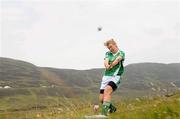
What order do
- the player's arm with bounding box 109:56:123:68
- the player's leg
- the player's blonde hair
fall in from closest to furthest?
the player's leg
the player's arm with bounding box 109:56:123:68
the player's blonde hair

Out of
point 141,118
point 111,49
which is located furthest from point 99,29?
point 141,118

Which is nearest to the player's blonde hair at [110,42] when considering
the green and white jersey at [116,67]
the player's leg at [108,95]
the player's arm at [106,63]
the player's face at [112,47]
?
the player's face at [112,47]

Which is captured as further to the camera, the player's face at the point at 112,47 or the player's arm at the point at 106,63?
the player's face at the point at 112,47

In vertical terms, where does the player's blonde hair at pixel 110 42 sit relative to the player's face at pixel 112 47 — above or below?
above

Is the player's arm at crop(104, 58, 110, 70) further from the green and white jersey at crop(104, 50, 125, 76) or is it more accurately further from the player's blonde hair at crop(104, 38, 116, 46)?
the player's blonde hair at crop(104, 38, 116, 46)

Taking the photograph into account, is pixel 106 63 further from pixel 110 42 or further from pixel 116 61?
pixel 110 42

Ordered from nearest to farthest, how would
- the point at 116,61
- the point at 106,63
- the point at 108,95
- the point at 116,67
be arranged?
the point at 108,95
the point at 116,61
the point at 116,67
the point at 106,63

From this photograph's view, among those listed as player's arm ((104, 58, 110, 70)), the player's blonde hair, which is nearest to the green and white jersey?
player's arm ((104, 58, 110, 70))

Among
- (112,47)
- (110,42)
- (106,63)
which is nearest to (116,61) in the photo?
(106,63)

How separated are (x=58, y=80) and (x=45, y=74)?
332mm

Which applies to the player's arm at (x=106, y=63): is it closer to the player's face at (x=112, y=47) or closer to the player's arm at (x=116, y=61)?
the player's arm at (x=116, y=61)

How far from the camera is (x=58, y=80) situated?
34.3ft

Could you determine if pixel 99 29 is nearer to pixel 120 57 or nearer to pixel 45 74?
pixel 120 57

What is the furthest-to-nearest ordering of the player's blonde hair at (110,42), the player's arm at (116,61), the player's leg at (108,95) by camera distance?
the player's blonde hair at (110,42)
the player's arm at (116,61)
the player's leg at (108,95)
